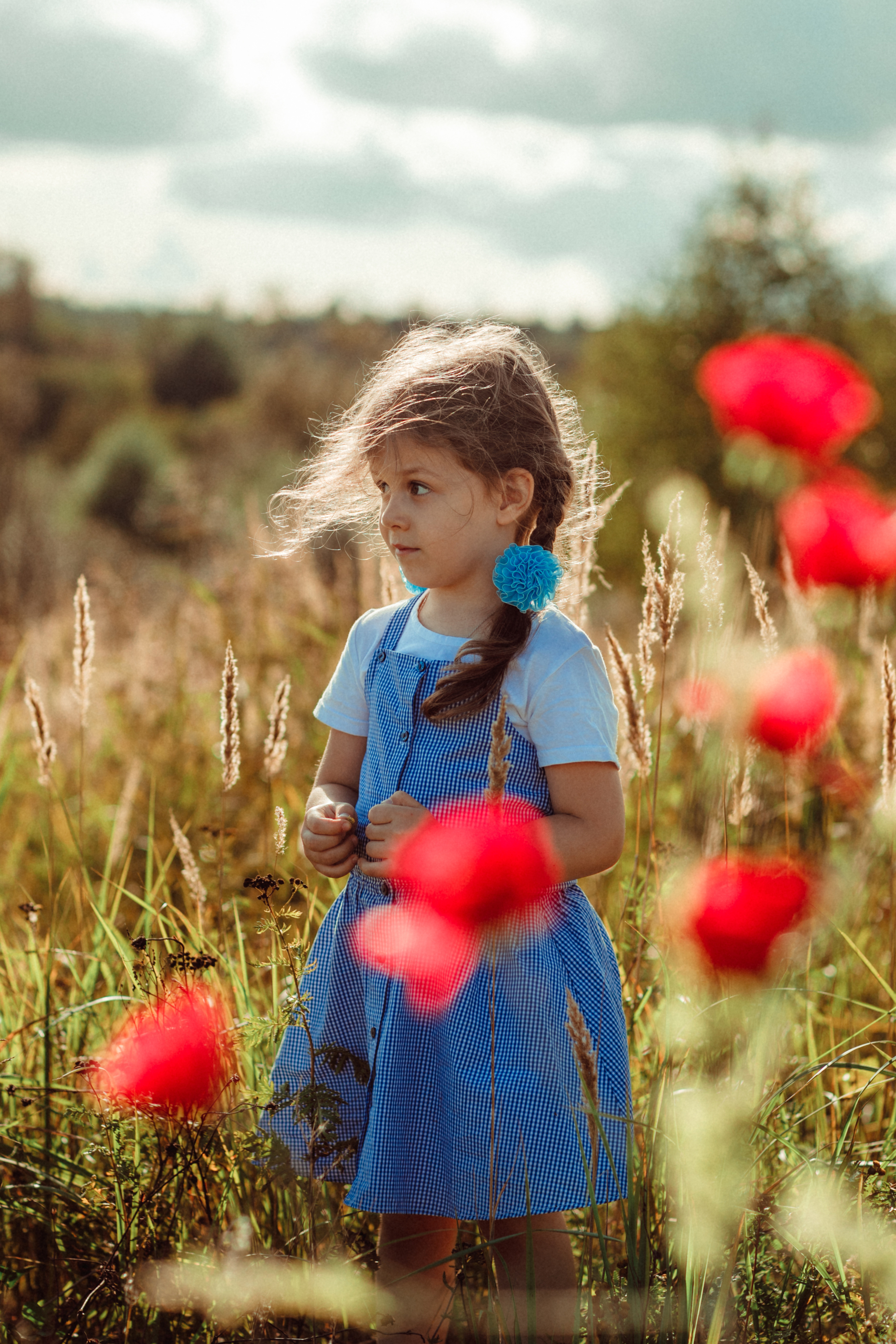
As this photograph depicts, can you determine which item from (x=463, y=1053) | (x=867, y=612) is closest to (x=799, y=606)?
(x=867, y=612)

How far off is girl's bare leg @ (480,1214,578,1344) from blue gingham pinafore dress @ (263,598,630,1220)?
0.07 metres

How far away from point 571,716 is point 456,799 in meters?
0.22

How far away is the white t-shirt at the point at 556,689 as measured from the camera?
5.18ft

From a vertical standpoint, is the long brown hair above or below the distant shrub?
below

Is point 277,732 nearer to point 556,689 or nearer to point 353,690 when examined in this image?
point 353,690

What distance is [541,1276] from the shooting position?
152cm


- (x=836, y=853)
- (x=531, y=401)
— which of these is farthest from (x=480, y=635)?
(x=836, y=853)

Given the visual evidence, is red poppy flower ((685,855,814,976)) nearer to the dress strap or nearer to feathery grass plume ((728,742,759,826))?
feathery grass plume ((728,742,759,826))

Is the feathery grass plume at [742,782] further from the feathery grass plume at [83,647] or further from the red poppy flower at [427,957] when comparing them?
the feathery grass plume at [83,647]

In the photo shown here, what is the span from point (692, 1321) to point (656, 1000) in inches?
34.1

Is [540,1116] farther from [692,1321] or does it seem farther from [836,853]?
[836,853]

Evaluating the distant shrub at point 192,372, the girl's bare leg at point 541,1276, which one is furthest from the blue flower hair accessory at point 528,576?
the distant shrub at point 192,372

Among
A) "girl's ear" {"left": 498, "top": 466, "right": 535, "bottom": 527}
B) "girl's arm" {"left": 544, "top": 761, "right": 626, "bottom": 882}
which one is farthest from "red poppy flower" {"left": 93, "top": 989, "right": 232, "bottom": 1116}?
"girl's ear" {"left": 498, "top": 466, "right": 535, "bottom": 527}

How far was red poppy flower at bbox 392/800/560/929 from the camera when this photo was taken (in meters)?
1.23
